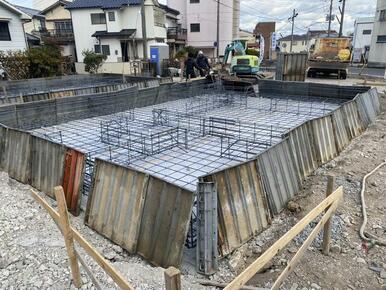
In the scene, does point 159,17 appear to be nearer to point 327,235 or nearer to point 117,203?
point 117,203

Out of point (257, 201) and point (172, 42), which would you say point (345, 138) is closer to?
point (257, 201)

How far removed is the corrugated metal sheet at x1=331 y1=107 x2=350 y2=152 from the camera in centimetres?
737

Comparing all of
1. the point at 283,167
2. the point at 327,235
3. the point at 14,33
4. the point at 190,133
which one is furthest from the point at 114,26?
the point at 327,235

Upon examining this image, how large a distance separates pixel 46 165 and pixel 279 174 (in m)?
4.25

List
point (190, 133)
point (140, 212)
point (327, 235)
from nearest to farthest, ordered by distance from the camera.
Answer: point (327, 235)
point (140, 212)
point (190, 133)

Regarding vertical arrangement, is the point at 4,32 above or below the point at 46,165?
above

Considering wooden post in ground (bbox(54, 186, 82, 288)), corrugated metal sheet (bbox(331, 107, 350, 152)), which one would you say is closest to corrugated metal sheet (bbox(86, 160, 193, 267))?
wooden post in ground (bbox(54, 186, 82, 288))

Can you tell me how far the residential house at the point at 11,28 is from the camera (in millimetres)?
19016

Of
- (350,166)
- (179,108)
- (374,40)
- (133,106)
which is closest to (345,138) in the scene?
(350,166)

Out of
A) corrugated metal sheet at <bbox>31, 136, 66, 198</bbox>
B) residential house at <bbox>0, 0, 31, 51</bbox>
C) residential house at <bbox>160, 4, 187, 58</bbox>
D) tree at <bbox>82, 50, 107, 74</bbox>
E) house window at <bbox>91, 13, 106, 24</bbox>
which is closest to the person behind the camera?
corrugated metal sheet at <bbox>31, 136, 66, 198</bbox>

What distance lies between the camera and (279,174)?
16.4 feet

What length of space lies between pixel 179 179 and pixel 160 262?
2149 mm

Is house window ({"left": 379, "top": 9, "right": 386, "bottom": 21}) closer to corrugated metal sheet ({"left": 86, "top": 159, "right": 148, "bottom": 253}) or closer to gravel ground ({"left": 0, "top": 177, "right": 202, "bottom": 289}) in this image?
corrugated metal sheet ({"left": 86, "top": 159, "right": 148, "bottom": 253})

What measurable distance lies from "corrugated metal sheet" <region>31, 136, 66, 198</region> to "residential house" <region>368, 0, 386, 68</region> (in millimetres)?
31058
